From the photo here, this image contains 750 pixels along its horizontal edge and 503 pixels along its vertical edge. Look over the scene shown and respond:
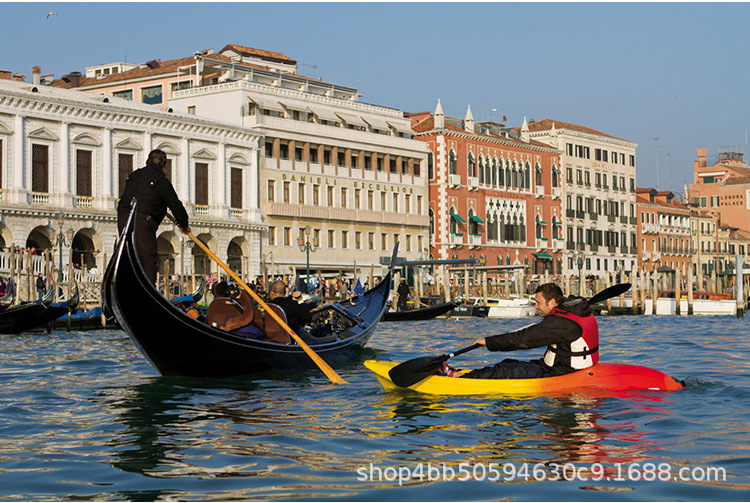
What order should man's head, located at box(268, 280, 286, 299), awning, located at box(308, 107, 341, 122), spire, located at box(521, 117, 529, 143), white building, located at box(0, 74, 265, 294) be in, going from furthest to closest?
spire, located at box(521, 117, 529, 143) → awning, located at box(308, 107, 341, 122) → white building, located at box(0, 74, 265, 294) → man's head, located at box(268, 280, 286, 299)

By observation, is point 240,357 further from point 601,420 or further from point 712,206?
point 712,206

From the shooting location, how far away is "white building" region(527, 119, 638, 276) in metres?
56.9

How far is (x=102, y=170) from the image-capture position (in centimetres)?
3522

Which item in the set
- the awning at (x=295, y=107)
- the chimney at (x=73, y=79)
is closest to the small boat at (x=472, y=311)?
the awning at (x=295, y=107)

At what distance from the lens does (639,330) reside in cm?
2472

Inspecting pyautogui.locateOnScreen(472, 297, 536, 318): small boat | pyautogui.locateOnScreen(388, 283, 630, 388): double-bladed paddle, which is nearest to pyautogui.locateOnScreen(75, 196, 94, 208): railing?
pyautogui.locateOnScreen(472, 297, 536, 318): small boat

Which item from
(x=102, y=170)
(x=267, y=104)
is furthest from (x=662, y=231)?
(x=102, y=170)

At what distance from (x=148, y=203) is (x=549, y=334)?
3.63m

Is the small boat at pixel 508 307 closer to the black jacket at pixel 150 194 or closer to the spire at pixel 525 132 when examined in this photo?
Result: the spire at pixel 525 132

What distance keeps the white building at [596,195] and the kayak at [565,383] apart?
46.2 meters

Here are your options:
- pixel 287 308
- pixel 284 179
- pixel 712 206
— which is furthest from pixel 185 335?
pixel 712 206

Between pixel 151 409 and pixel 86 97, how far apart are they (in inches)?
1117

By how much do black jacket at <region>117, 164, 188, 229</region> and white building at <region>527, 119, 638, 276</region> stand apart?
152 ft

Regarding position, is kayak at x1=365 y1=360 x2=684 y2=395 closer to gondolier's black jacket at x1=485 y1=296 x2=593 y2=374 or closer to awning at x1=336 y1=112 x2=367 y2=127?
gondolier's black jacket at x1=485 y1=296 x2=593 y2=374
